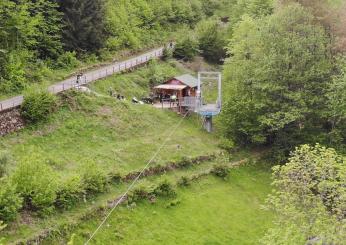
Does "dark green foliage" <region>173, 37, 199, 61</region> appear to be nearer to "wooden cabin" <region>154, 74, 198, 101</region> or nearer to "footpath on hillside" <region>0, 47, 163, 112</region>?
"footpath on hillside" <region>0, 47, 163, 112</region>

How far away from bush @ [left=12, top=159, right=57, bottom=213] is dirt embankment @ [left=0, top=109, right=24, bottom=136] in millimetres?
9097

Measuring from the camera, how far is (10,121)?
38.1 m

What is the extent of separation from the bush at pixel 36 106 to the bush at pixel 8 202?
1211cm

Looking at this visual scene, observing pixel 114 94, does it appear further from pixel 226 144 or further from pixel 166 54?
pixel 166 54

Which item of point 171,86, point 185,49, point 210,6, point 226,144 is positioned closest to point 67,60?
point 171,86

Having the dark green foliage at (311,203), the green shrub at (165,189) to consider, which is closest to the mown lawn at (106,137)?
the green shrub at (165,189)

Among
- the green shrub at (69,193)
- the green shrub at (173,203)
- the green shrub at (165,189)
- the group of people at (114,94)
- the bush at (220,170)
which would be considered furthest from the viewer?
the group of people at (114,94)

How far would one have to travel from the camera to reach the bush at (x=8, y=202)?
89.1ft

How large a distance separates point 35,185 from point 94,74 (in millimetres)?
24729

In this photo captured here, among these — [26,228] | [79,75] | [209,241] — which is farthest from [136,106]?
[26,228]

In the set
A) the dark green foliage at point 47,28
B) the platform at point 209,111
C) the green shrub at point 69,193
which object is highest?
the dark green foliage at point 47,28

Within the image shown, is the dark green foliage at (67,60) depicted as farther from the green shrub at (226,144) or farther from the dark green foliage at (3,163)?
the dark green foliage at (3,163)

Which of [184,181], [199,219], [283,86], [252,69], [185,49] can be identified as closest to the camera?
[199,219]

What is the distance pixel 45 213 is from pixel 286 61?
88.4ft
